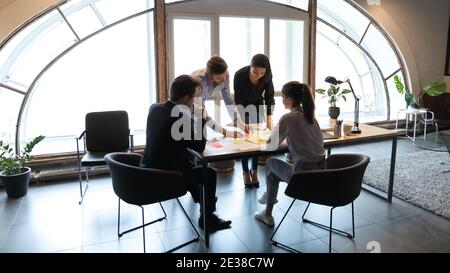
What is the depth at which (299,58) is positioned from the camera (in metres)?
5.39

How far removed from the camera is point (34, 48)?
446 centimetres

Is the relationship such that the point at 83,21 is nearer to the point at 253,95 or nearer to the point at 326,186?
the point at 253,95

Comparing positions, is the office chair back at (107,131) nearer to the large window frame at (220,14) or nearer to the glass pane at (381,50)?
the large window frame at (220,14)

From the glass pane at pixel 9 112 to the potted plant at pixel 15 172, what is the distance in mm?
717

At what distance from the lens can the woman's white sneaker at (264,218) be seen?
9.84 feet

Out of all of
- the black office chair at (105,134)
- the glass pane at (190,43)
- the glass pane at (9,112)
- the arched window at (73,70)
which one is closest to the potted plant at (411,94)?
the glass pane at (190,43)

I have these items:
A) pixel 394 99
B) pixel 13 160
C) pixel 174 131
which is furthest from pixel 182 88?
pixel 394 99

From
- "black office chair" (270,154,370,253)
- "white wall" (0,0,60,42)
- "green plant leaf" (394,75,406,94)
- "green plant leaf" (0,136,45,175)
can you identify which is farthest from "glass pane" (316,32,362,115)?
"green plant leaf" (0,136,45,175)

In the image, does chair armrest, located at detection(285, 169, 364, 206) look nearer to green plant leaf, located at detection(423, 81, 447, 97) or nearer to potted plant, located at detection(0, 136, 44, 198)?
potted plant, located at detection(0, 136, 44, 198)

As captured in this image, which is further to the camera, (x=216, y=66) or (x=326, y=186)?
(x=216, y=66)

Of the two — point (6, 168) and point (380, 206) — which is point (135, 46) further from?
point (380, 206)

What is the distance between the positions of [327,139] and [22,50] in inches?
147

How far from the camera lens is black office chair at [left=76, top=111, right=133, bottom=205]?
12.1ft

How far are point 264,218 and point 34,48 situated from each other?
3.51 meters
